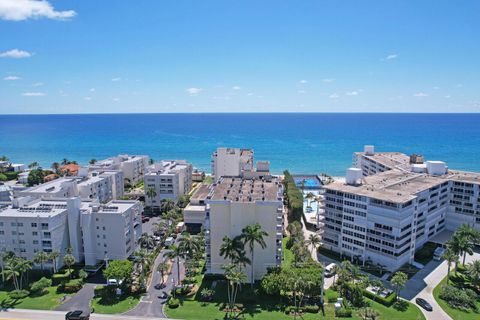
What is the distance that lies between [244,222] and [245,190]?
9117mm

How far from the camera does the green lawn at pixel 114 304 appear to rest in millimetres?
51500

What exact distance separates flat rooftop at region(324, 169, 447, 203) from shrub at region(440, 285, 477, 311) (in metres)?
15.3

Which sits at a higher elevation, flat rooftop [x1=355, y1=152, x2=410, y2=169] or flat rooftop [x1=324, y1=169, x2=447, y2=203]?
flat rooftop [x1=355, y1=152, x2=410, y2=169]

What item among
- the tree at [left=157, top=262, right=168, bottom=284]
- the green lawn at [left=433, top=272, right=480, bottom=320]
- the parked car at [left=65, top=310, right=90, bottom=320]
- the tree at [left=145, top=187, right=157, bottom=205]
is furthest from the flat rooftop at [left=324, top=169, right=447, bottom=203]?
the tree at [left=145, top=187, right=157, bottom=205]

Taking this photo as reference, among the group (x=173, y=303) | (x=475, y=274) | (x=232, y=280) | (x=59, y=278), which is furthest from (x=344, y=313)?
(x=59, y=278)

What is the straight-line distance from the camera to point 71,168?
13650 cm

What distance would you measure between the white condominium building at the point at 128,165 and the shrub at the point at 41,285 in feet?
193

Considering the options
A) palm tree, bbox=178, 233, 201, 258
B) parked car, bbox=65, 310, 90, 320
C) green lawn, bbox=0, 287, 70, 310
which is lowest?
green lawn, bbox=0, 287, 70, 310

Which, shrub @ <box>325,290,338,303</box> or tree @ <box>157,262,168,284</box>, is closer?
shrub @ <box>325,290,338,303</box>

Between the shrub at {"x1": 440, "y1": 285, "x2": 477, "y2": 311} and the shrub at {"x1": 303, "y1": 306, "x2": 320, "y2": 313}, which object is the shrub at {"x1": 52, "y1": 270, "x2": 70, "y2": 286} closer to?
the shrub at {"x1": 303, "y1": 306, "x2": 320, "y2": 313}

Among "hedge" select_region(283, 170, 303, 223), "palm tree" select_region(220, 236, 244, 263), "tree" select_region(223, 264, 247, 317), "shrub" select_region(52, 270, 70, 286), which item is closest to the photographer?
"tree" select_region(223, 264, 247, 317)

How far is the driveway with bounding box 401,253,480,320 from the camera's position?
168ft

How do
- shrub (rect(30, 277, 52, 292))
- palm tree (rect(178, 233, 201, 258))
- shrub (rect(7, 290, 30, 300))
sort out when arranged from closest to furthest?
shrub (rect(7, 290, 30, 300)) → shrub (rect(30, 277, 52, 292)) → palm tree (rect(178, 233, 201, 258))

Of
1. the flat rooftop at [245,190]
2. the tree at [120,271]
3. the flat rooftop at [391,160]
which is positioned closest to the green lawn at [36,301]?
the tree at [120,271]
